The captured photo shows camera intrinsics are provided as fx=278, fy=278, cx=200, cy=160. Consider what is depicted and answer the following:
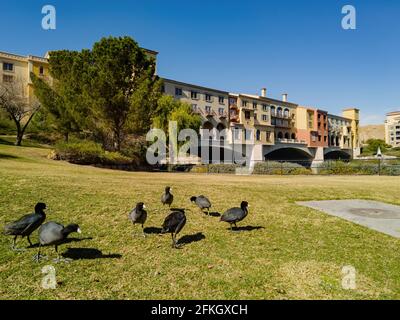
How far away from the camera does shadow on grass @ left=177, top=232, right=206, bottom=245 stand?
7.48 metres

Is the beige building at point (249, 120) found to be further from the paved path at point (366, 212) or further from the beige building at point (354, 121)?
the beige building at point (354, 121)

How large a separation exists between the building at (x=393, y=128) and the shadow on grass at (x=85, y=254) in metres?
197

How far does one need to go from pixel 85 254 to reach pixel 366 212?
10.4 m

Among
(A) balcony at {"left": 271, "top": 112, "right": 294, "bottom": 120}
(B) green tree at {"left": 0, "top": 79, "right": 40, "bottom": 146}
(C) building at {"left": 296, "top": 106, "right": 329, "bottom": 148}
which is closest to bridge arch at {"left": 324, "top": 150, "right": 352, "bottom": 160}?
(C) building at {"left": 296, "top": 106, "right": 329, "bottom": 148}

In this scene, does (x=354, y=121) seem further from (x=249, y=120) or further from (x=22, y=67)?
(x=22, y=67)

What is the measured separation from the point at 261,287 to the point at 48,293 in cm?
374

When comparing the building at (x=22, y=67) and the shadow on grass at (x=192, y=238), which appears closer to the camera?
the shadow on grass at (x=192, y=238)

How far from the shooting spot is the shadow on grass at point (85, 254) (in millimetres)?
6207

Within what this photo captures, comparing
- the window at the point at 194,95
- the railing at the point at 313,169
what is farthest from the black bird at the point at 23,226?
the window at the point at 194,95

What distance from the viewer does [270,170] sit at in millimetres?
35906

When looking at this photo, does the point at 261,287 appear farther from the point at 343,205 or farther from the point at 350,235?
the point at 343,205

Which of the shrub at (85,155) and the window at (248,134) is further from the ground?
the window at (248,134)

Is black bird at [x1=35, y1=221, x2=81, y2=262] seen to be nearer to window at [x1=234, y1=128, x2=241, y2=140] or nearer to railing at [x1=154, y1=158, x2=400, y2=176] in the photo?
railing at [x1=154, y1=158, x2=400, y2=176]

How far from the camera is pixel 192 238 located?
7.73m
